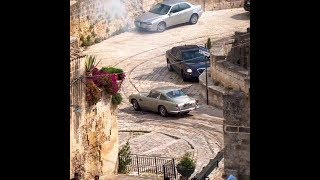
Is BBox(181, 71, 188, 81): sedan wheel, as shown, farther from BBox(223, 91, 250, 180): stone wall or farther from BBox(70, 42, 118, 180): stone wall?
BBox(223, 91, 250, 180): stone wall

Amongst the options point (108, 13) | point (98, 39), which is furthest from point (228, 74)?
point (108, 13)

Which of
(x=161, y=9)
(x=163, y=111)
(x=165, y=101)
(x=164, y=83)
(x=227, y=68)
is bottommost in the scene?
(x=164, y=83)

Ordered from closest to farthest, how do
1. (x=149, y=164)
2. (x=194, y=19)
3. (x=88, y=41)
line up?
(x=149, y=164) < (x=88, y=41) < (x=194, y=19)

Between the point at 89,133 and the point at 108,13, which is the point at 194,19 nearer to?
the point at 108,13

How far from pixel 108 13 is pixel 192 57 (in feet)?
16.8

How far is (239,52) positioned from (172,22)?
7764 mm

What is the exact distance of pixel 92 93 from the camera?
51.6 ft

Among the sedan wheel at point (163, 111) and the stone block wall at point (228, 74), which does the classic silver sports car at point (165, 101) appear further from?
the stone block wall at point (228, 74)

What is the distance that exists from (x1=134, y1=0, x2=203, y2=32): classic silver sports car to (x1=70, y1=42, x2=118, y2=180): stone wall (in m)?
14.0

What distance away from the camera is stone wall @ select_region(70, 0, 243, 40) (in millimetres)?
28922

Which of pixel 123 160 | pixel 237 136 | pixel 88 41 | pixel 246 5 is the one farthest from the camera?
pixel 246 5

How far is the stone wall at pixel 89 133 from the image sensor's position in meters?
14.9
